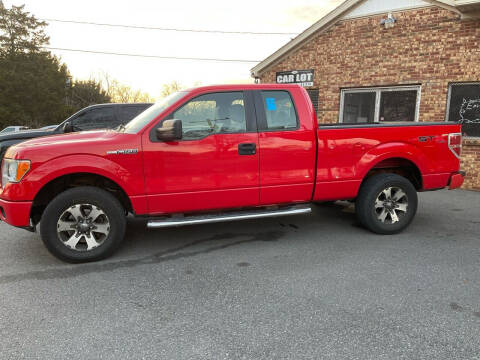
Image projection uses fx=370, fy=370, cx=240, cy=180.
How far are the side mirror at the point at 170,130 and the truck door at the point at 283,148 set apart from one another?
1011 millimetres

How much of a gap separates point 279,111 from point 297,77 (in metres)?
7.84

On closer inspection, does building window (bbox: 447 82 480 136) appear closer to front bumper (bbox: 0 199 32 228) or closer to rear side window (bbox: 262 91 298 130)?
rear side window (bbox: 262 91 298 130)

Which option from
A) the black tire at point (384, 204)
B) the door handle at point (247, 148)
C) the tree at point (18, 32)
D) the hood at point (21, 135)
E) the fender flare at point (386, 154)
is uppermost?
the tree at point (18, 32)

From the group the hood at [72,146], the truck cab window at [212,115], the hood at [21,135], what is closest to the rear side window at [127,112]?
the hood at [21,135]

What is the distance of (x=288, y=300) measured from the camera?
3.19 m

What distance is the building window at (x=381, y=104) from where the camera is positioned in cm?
994

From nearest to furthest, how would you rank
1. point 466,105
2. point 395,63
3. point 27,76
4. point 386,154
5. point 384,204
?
point 386,154 → point 384,204 → point 466,105 → point 395,63 → point 27,76

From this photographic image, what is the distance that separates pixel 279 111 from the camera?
4.61 metres

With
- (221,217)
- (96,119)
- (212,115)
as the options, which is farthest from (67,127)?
(221,217)

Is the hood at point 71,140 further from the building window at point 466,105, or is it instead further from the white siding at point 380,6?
the white siding at point 380,6

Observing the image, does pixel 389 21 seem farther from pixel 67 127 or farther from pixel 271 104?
pixel 67 127

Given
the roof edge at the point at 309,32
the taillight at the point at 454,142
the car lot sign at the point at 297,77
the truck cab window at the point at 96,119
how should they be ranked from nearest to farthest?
the taillight at the point at 454,142 < the truck cab window at the point at 96,119 < the roof edge at the point at 309,32 < the car lot sign at the point at 297,77

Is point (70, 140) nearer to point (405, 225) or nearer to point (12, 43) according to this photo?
A: point (405, 225)

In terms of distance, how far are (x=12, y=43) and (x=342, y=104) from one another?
3744 cm
